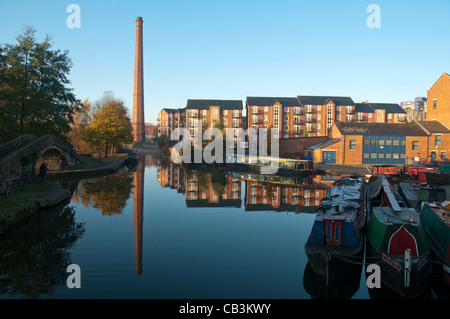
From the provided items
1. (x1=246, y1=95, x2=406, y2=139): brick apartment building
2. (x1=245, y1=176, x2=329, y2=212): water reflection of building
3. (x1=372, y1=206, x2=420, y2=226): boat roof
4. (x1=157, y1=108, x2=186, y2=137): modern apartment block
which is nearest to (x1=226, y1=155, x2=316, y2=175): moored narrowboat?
(x1=245, y1=176, x2=329, y2=212): water reflection of building

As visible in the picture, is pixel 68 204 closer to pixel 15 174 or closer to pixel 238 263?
pixel 15 174

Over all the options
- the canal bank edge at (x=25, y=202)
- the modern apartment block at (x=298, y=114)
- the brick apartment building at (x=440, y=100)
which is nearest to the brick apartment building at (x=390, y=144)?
the brick apartment building at (x=440, y=100)

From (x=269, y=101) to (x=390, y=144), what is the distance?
34.5 metres

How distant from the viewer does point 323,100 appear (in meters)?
75.6

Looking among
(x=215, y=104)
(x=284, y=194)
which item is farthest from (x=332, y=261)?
(x=215, y=104)

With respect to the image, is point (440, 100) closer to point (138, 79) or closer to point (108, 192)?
point (108, 192)

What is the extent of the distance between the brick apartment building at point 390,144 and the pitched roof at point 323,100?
1209 inches

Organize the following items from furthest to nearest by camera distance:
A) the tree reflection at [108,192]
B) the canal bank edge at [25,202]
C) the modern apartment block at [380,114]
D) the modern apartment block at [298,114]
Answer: the modern apartment block at [380,114] → the modern apartment block at [298,114] → the tree reflection at [108,192] → the canal bank edge at [25,202]

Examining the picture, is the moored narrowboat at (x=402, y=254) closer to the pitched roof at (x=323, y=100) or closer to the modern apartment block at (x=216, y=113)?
the pitched roof at (x=323, y=100)

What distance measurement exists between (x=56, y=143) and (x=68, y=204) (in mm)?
11885

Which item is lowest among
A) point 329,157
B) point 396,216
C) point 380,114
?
point 396,216

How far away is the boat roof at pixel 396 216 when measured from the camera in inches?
419

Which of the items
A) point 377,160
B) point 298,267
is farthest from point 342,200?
point 377,160
